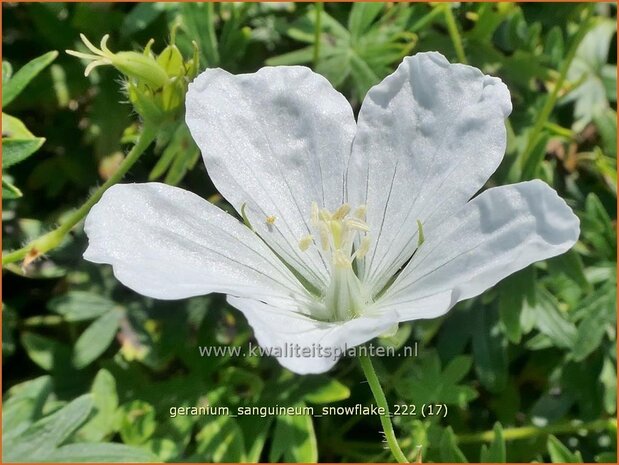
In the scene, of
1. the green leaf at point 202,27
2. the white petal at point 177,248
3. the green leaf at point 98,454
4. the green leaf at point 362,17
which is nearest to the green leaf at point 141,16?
the green leaf at point 202,27

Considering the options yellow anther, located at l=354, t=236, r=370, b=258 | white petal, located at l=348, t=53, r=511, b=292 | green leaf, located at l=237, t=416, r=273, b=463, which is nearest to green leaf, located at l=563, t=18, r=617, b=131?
white petal, located at l=348, t=53, r=511, b=292

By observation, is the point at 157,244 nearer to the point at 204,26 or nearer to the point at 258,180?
the point at 258,180

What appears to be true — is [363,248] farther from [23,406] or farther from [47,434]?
[23,406]

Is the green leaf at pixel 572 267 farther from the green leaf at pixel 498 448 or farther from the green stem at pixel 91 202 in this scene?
the green stem at pixel 91 202

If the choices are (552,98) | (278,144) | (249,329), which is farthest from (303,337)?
(552,98)

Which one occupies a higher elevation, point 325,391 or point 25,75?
point 25,75

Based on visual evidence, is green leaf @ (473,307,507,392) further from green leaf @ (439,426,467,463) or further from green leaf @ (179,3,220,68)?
green leaf @ (179,3,220,68)
